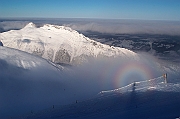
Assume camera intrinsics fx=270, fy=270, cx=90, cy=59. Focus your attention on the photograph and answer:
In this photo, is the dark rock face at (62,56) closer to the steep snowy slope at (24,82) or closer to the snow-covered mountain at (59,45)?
the snow-covered mountain at (59,45)

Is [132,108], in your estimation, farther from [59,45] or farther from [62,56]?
[59,45]

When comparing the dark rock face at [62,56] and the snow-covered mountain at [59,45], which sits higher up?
the snow-covered mountain at [59,45]

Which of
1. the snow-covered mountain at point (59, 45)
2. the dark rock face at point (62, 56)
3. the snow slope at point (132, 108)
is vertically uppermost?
the snow slope at point (132, 108)

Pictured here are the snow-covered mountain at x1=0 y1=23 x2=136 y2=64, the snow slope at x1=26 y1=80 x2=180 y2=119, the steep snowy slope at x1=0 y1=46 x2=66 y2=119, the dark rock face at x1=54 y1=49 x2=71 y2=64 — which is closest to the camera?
the snow slope at x1=26 y1=80 x2=180 y2=119

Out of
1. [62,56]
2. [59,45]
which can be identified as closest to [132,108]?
[62,56]

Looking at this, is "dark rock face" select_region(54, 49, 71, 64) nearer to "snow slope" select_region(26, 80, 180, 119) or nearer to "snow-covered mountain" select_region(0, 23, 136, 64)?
"snow-covered mountain" select_region(0, 23, 136, 64)

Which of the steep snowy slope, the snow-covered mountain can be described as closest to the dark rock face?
the snow-covered mountain

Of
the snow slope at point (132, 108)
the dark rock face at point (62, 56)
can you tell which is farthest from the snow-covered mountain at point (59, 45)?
the snow slope at point (132, 108)

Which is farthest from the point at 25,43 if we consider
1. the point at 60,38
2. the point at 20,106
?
the point at 20,106
